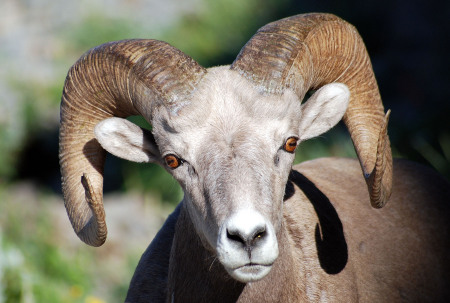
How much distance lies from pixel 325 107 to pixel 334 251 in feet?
3.44

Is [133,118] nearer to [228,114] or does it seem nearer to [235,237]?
[228,114]

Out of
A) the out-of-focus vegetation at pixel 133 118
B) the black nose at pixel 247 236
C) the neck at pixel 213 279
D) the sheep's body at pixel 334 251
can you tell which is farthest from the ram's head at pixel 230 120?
the out-of-focus vegetation at pixel 133 118

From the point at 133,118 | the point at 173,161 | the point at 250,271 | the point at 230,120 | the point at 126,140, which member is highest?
the point at 230,120

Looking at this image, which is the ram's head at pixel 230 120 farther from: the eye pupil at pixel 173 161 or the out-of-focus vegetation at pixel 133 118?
the out-of-focus vegetation at pixel 133 118

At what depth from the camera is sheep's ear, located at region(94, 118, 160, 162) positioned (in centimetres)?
477

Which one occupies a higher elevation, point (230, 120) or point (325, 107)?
point (230, 120)

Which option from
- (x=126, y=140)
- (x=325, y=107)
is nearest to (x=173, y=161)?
(x=126, y=140)

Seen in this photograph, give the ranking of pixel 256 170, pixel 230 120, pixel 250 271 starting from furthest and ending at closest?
1. pixel 230 120
2. pixel 256 170
3. pixel 250 271

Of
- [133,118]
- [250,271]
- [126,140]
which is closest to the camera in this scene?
[250,271]

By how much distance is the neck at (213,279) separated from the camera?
4.54 meters

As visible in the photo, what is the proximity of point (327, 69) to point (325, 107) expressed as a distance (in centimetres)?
29

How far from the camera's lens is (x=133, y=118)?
14.1 meters

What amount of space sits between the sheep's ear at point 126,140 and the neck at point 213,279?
1.67 ft

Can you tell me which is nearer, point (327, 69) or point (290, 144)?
point (290, 144)
